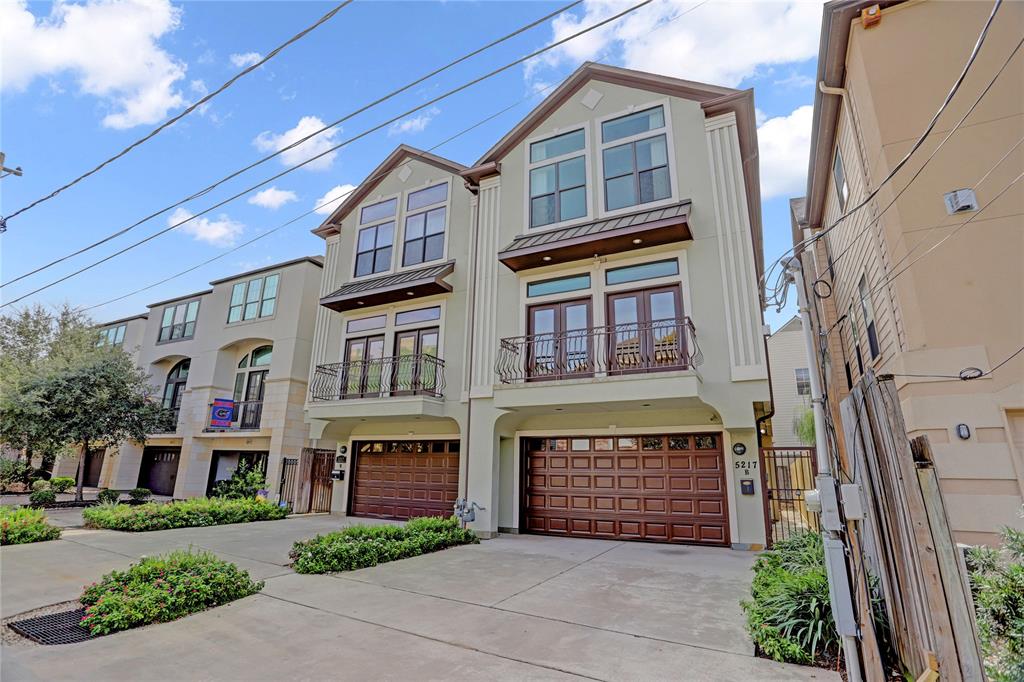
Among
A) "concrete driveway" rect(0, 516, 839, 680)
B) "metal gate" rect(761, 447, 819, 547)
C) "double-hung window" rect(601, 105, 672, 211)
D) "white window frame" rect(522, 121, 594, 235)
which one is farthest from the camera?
"white window frame" rect(522, 121, 594, 235)

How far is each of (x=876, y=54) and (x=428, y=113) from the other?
22.5ft

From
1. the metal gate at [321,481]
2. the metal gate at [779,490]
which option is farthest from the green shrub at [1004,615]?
the metal gate at [321,481]

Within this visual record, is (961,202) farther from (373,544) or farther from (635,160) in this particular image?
(373,544)

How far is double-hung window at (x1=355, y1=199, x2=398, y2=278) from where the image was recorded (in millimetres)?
14195

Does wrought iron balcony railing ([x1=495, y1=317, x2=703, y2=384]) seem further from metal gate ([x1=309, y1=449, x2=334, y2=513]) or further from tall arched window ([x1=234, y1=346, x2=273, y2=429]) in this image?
tall arched window ([x1=234, y1=346, x2=273, y2=429])

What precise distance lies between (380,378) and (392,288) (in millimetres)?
2457

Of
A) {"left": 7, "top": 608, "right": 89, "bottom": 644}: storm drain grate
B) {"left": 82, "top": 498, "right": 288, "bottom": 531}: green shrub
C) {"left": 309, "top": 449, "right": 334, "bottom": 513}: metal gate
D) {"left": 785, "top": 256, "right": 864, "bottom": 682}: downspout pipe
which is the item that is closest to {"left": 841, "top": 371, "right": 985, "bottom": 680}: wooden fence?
{"left": 785, "top": 256, "right": 864, "bottom": 682}: downspout pipe

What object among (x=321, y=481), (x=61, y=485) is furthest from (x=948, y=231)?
(x=61, y=485)

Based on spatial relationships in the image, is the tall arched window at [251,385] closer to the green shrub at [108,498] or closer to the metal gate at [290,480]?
the metal gate at [290,480]

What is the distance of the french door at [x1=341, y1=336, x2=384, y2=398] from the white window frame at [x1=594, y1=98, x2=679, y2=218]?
7078 mm

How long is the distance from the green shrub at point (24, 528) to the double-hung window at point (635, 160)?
13.1 metres

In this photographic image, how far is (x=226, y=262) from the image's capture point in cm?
1285

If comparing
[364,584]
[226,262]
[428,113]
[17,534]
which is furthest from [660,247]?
[17,534]

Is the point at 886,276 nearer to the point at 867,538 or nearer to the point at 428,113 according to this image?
the point at 867,538
